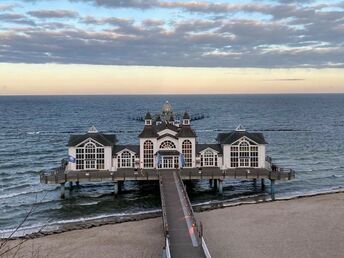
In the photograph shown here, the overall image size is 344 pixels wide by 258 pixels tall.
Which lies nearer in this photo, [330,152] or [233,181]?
[233,181]

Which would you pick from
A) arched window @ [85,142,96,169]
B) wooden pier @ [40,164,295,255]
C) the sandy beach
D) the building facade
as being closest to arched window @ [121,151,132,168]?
the building facade

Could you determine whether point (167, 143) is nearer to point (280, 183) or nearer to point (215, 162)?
point (215, 162)

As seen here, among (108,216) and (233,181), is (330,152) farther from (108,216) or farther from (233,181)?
(108,216)

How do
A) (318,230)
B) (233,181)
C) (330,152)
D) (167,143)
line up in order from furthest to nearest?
(330,152) → (233,181) → (167,143) → (318,230)

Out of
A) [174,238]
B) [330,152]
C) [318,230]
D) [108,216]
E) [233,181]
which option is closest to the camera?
[174,238]

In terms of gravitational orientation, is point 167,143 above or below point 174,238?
above

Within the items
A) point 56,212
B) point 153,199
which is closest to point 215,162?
point 153,199
